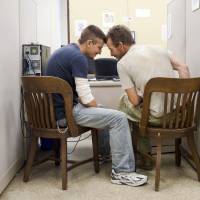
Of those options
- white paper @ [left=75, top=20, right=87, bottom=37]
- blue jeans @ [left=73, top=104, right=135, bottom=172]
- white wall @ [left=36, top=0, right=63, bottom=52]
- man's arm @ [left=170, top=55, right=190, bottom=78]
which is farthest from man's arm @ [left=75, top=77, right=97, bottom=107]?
white paper @ [left=75, top=20, right=87, bottom=37]

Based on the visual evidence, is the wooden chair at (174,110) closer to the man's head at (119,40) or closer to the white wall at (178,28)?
the man's head at (119,40)

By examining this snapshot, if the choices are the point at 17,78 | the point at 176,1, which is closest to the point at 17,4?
the point at 17,78

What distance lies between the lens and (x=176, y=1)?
3.08m

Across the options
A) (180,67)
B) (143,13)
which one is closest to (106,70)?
(180,67)

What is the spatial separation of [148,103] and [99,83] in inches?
35.0

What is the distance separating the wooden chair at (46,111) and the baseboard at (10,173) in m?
0.11

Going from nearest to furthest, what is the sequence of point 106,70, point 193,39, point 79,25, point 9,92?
point 9,92, point 193,39, point 106,70, point 79,25

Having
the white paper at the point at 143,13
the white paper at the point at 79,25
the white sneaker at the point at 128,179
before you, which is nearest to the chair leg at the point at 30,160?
the white sneaker at the point at 128,179

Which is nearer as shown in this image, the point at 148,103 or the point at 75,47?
the point at 148,103

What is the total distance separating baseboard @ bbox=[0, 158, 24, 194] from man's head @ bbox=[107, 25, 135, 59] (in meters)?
1.10

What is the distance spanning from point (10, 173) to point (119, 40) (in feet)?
3.96

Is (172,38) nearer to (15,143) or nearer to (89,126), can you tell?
(89,126)

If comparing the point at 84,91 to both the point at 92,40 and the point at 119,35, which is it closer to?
the point at 92,40

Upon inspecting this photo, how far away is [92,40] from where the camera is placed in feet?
7.69
